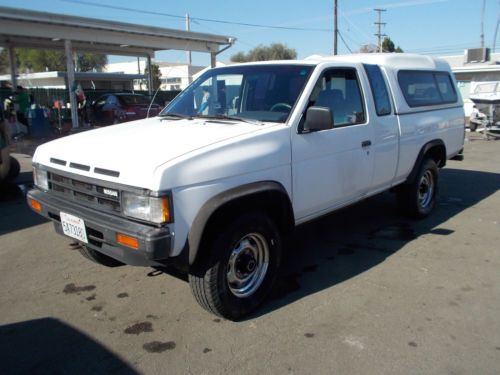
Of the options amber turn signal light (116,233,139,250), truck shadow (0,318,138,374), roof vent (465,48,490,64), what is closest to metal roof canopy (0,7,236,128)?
truck shadow (0,318,138,374)

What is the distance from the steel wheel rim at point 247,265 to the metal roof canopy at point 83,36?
15272 millimetres

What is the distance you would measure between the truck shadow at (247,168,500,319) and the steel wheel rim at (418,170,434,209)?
0.22 metres

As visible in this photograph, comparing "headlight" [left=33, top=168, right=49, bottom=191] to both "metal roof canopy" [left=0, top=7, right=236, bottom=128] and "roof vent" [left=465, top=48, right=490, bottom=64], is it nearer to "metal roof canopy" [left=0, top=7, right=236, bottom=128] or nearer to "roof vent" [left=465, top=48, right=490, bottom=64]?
"metal roof canopy" [left=0, top=7, right=236, bottom=128]

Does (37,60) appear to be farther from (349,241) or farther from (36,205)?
(349,241)

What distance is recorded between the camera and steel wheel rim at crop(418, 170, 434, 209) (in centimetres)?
608

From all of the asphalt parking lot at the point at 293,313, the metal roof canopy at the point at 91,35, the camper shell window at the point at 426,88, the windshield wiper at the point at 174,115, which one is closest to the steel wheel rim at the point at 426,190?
the asphalt parking lot at the point at 293,313

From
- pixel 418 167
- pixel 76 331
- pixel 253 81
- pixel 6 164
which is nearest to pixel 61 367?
pixel 76 331

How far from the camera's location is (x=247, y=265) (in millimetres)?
3594

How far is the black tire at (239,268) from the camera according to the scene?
3223 millimetres

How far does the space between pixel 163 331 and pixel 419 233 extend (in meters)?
3.55

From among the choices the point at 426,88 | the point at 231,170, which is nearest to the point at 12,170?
the point at 231,170

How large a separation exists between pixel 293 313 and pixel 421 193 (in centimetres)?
346

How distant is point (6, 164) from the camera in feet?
24.1

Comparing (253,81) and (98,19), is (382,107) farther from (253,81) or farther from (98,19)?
(98,19)
